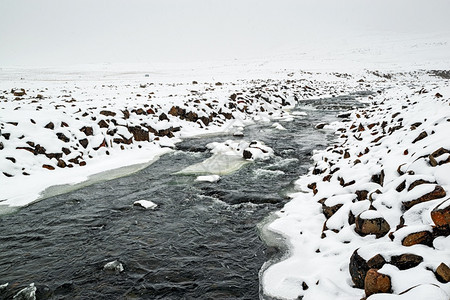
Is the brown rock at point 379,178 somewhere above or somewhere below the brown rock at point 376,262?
above

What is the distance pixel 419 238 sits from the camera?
2842 millimetres

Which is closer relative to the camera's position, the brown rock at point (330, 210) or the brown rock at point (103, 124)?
the brown rock at point (330, 210)

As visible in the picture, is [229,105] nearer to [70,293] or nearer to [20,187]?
[20,187]

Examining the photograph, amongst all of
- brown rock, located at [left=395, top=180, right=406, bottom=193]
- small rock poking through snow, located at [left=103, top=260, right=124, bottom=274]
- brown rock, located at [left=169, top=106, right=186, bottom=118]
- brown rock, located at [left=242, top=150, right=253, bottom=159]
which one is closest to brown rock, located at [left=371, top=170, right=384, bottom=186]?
brown rock, located at [left=395, top=180, right=406, bottom=193]

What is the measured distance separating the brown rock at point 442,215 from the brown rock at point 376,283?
0.78 meters

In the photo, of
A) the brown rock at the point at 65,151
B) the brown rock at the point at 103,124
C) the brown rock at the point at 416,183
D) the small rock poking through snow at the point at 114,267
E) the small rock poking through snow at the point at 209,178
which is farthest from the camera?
the brown rock at the point at 103,124

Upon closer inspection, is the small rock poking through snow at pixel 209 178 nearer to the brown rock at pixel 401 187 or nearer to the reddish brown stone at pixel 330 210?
the reddish brown stone at pixel 330 210

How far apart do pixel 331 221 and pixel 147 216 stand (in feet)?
9.92

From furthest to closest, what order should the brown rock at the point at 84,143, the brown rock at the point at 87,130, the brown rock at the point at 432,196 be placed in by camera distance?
the brown rock at the point at 87,130 → the brown rock at the point at 84,143 → the brown rock at the point at 432,196

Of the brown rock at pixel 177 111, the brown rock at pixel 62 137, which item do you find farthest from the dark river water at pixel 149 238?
the brown rock at pixel 177 111

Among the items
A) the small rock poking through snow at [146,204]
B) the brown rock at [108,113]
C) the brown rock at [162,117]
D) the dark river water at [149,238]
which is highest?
the brown rock at [108,113]

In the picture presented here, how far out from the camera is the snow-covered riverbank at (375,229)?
2.62 m

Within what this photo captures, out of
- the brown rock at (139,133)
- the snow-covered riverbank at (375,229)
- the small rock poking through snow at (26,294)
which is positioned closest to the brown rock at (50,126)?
the brown rock at (139,133)

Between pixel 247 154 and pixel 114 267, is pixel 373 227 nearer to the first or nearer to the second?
pixel 114 267
